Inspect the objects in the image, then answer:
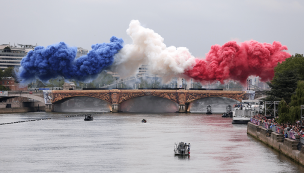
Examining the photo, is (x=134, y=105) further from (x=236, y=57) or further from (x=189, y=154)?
(x=189, y=154)

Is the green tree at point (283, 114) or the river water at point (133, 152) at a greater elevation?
the green tree at point (283, 114)

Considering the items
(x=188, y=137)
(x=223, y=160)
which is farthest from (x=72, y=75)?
(x=223, y=160)

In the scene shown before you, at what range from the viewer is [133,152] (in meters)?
67.0

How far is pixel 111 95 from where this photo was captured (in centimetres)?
17362

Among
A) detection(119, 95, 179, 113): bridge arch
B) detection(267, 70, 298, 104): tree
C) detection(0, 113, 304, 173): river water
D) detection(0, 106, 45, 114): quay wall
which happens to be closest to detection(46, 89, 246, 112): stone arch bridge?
detection(0, 106, 45, 114): quay wall

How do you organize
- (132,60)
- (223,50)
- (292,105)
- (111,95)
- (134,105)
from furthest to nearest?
(134,105) < (111,95) < (132,60) < (223,50) < (292,105)

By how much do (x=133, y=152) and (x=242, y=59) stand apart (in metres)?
76.7

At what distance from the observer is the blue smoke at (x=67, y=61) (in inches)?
6132

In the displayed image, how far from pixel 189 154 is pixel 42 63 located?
353 feet

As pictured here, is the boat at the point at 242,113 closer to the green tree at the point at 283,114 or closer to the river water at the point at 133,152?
the river water at the point at 133,152

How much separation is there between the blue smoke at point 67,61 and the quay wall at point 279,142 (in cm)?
7899

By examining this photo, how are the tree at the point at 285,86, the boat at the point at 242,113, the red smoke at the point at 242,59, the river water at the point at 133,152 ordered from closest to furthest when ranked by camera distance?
the river water at the point at 133,152, the tree at the point at 285,86, the boat at the point at 242,113, the red smoke at the point at 242,59

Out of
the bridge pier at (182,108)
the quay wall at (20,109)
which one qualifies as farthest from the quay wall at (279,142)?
the quay wall at (20,109)

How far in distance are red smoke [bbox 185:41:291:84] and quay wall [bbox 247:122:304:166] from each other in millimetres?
53517
